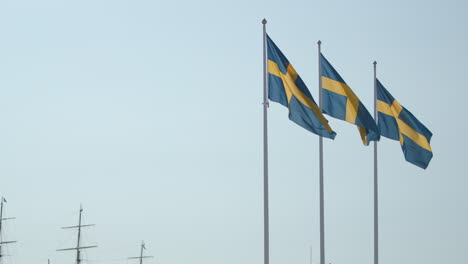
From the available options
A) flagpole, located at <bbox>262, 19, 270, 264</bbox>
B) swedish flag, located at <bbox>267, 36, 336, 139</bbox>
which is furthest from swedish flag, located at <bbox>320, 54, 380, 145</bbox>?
flagpole, located at <bbox>262, 19, 270, 264</bbox>

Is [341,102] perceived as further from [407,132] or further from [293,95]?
[293,95]

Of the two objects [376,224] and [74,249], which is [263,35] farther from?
[74,249]

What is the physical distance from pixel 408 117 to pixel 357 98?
4152mm

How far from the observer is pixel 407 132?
54.0 metres

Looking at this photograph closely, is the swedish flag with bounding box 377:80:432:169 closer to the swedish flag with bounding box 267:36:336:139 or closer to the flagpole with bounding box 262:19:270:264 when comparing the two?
the swedish flag with bounding box 267:36:336:139

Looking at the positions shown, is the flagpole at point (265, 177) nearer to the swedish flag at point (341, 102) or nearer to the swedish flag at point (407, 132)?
the swedish flag at point (341, 102)

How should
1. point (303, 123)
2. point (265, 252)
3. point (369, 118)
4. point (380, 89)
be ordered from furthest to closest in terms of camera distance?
point (380, 89) → point (369, 118) → point (303, 123) → point (265, 252)

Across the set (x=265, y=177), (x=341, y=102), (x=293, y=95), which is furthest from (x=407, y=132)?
(x=265, y=177)

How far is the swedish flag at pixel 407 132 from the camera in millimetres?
53656

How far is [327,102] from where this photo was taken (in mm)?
51531

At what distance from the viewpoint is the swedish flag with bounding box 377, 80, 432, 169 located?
53.7m

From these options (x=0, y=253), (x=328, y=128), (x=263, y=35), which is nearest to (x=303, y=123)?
(x=328, y=128)

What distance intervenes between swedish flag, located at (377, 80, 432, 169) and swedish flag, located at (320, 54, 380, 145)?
2.69m

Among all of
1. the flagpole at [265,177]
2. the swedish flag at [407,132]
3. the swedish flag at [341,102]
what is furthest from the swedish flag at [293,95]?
the swedish flag at [407,132]
